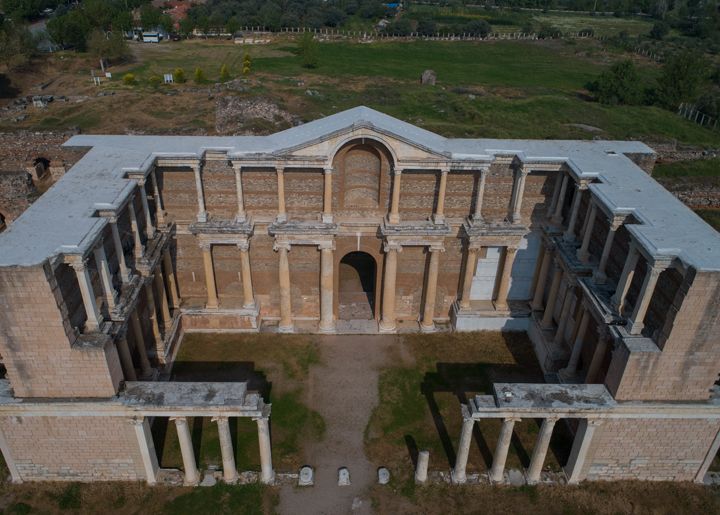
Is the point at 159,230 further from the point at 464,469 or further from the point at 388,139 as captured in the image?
the point at 464,469

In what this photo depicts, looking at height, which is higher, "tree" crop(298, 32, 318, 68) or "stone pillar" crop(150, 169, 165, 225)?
"stone pillar" crop(150, 169, 165, 225)

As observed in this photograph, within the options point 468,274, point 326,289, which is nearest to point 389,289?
point 326,289

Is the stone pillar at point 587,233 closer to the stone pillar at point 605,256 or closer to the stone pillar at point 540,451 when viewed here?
the stone pillar at point 605,256

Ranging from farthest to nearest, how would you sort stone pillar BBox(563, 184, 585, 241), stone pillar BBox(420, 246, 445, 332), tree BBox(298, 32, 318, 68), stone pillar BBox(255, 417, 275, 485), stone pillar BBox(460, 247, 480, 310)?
tree BBox(298, 32, 318, 68) → stone pillar BBox(460, 247, 480, 310) → stone pillar BBox(420, 246, 445, 332) → stone pillar BBox(563, 184, 585, 241) → stone pillar BBox(255, 417, 275, 485)

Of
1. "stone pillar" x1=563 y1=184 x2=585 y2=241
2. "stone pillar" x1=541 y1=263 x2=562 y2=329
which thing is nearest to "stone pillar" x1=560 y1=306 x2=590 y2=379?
"stone pillar" x1=541 y1=263 x2=562 y2=329

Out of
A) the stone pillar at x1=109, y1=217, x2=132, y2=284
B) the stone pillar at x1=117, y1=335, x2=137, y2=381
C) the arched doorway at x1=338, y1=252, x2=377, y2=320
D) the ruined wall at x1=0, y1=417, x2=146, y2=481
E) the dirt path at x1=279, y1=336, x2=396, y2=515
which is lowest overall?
the dirt path at x1=279, y1=336, x2=396, y2=515

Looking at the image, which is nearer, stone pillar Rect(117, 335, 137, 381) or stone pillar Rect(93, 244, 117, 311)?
stone pillar Rect(93, 244, 117, 311)

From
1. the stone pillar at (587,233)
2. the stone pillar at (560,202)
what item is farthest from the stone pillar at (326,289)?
the stone pillar at (587,233)

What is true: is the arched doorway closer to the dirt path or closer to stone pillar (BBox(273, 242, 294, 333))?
the dirt path
